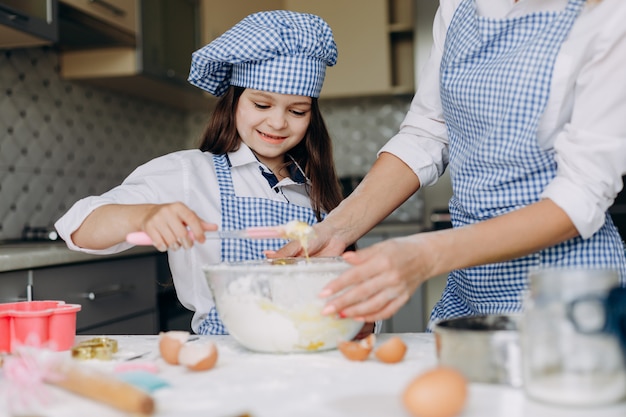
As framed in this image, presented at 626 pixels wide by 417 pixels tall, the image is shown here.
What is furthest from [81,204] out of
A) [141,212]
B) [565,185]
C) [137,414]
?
[565,185]

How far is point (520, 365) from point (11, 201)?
2.14 m

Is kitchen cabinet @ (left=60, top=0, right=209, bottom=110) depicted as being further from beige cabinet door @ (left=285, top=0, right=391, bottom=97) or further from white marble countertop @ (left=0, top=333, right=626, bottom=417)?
white marble countertop @ (left=0, top=333, right=626, bottom=417)

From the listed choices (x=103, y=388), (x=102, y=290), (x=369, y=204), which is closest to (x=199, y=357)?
(x=103, y=388)

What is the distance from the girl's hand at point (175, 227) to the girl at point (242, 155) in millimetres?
245

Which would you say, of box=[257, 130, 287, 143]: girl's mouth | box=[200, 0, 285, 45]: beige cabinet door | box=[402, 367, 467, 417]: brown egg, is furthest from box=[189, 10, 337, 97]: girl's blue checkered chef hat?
box=[200, 0, 285, 45]: beige cabinet door

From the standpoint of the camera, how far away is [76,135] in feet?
9.27

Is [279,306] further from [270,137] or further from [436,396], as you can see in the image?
[270,137]

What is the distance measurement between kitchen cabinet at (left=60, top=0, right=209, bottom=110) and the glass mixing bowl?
6.16 ft

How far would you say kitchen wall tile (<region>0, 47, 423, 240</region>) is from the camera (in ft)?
8.05

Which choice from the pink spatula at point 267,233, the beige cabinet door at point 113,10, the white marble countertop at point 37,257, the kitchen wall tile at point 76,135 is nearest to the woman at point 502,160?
the pink spatula at point 267,233

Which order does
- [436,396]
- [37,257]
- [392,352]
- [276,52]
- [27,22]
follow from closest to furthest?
1. [436,396]
2. [392,352]
3. [276,52]
4. [37,257]
5. [27,22]

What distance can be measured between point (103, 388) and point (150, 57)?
236 centimetres

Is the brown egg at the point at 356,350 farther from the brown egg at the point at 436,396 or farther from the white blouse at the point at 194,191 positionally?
the white blouse at the point at 194,191

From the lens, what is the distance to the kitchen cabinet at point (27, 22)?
1962mm
